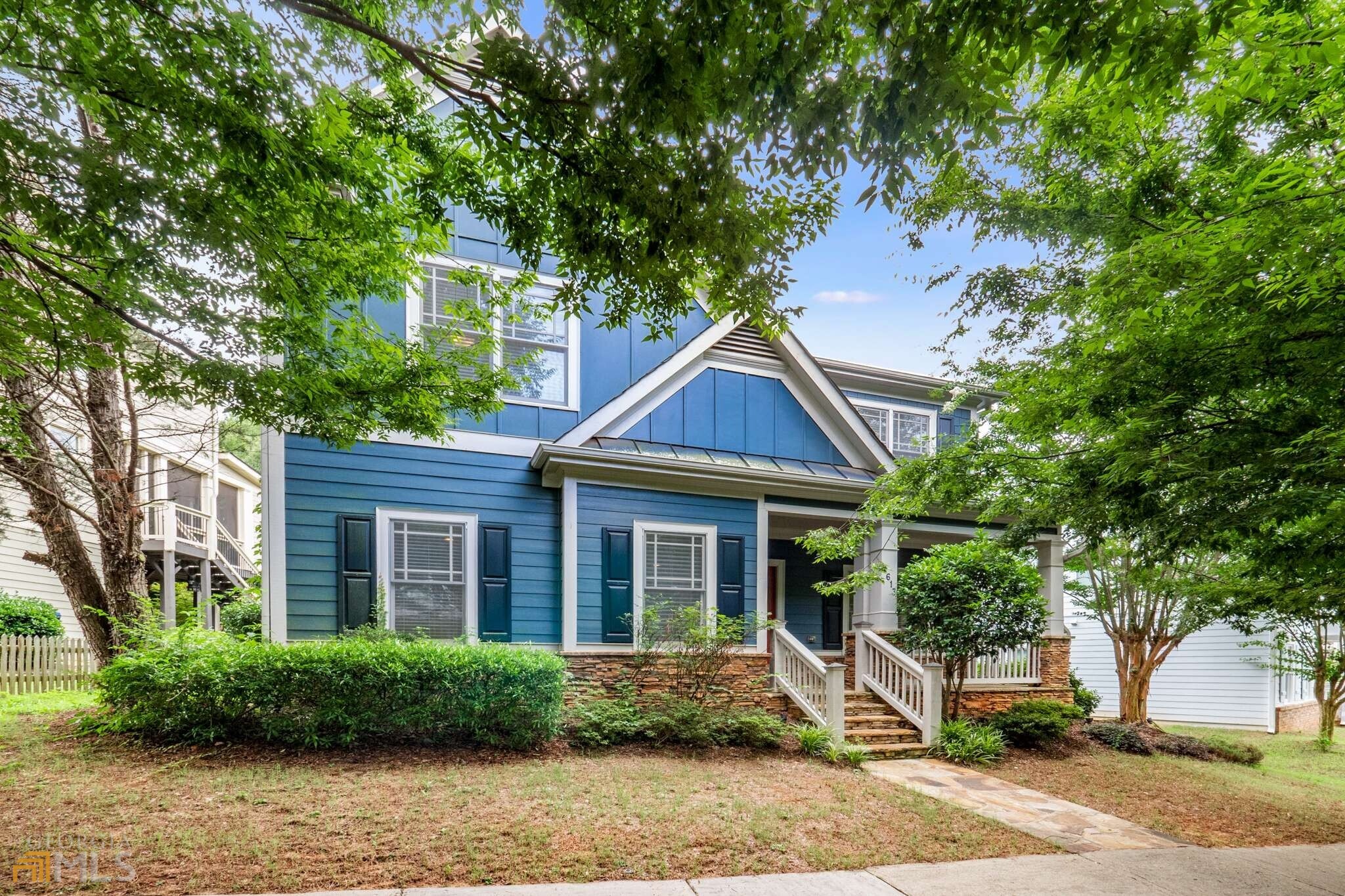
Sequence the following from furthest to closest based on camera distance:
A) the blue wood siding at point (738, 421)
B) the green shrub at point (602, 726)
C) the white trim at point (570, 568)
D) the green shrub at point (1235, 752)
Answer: the green shrub at point (1235, 752)
the blue wood siding at point (738, 421)
the white trim at point (570, 568)
the green shrub at point (602, 726)

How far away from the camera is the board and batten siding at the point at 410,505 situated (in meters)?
8.35

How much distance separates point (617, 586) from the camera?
935cm

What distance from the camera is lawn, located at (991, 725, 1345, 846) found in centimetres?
650

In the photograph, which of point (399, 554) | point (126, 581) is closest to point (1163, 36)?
point (399, 554)

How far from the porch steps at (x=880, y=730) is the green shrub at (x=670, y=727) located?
4.23 feet

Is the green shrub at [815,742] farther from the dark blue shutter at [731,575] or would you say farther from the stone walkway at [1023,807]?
the dark blue shutter at [731,575]

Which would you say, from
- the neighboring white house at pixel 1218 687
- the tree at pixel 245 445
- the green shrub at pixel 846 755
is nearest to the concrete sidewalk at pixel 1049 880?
the green shrub at pixel 846 755

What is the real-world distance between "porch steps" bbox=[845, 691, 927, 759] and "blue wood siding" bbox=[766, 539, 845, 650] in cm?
257

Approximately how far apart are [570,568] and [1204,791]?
801 centimetres

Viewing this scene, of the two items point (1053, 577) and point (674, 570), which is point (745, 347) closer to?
point (674, 570)

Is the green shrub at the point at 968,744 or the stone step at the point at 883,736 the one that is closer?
the green shrub at the point at 968,744

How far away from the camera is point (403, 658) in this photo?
7.09 meters

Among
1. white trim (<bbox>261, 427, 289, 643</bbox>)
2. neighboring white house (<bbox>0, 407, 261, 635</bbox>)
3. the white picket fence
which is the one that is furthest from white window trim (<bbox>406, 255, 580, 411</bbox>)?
the white picket fence

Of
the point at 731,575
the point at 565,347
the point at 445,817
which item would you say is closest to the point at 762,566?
A: the point at 731,575
